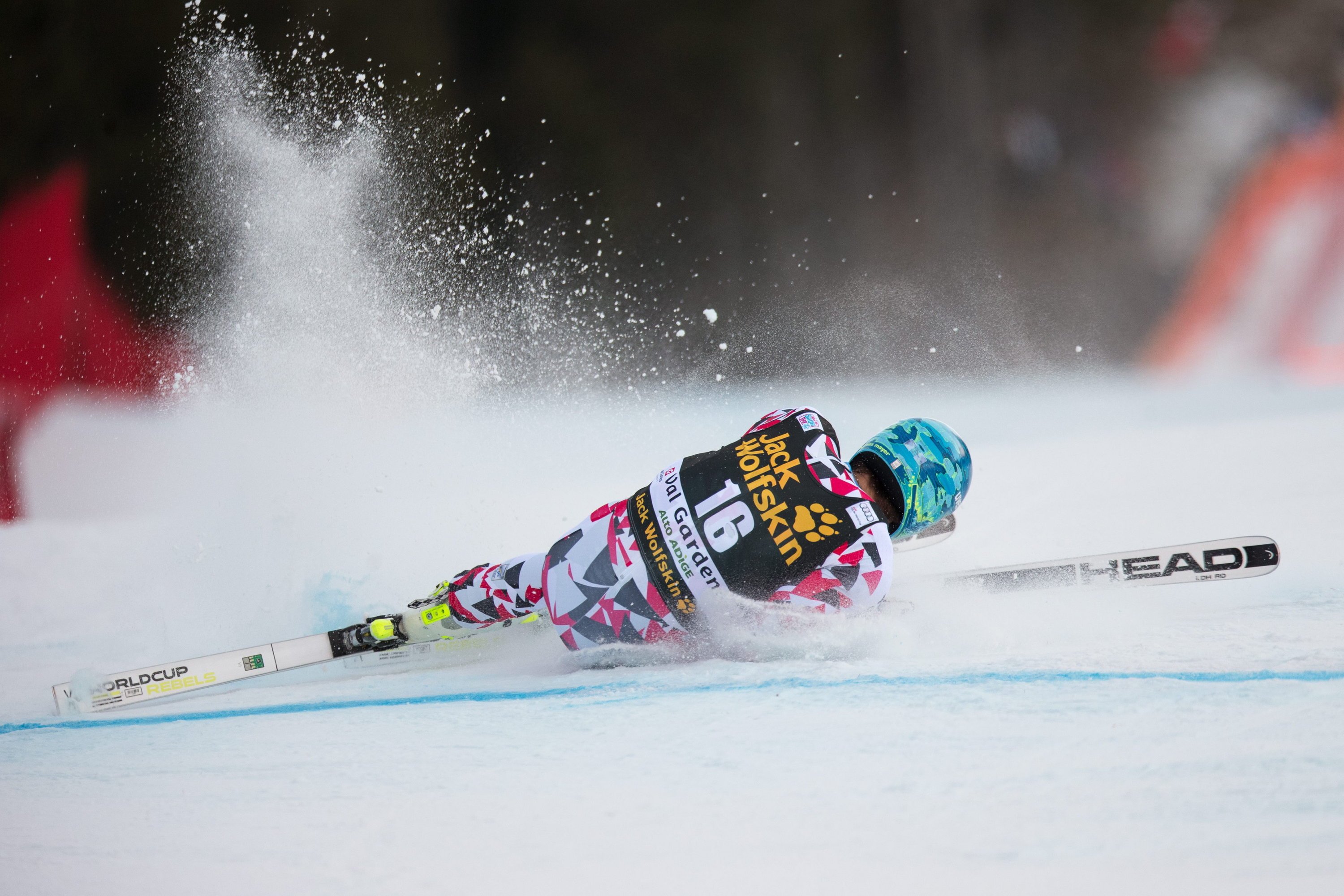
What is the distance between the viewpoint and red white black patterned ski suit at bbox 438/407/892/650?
203 centimetres

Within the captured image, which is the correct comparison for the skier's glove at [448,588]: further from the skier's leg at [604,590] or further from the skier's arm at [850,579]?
the skier's arm at [850,579]

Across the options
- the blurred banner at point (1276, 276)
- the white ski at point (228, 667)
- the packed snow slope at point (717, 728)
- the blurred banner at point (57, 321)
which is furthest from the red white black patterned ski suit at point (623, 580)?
the blurred banner at point (1276, 276)

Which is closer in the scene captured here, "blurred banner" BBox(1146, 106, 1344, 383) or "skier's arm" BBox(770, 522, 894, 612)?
"skier's arm" BBox(770, 522, 894, 612)

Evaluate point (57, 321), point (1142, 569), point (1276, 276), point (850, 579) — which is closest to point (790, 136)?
point (1276, 276)

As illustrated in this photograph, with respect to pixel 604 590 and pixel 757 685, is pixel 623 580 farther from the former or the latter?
pixel 757 685

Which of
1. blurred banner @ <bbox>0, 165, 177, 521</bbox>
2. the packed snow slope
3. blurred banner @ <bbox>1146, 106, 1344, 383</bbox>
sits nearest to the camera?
the packed snow slope

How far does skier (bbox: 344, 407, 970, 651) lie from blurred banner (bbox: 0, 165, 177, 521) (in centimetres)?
409

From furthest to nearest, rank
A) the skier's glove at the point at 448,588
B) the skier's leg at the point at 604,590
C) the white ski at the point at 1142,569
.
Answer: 1. the skier's glove at the point at 448,588
2. the white ski at the point at 1142,569
3. the skier's leg at the point at 604,590

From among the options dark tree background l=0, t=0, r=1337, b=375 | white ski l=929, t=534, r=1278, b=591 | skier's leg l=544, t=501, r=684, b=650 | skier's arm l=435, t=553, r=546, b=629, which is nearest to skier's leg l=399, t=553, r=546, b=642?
skier's arm l=435, t=553, r=546, b=629

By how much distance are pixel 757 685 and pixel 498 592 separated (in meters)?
0.83

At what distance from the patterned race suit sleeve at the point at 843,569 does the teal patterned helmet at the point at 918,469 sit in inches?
7.4

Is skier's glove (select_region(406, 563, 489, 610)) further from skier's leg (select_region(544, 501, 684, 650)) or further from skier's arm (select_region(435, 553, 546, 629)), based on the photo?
skier's leg (select_region(544, 501, 684, 650))

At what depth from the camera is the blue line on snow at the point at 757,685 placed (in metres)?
1.92

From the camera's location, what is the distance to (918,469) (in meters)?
2.28
